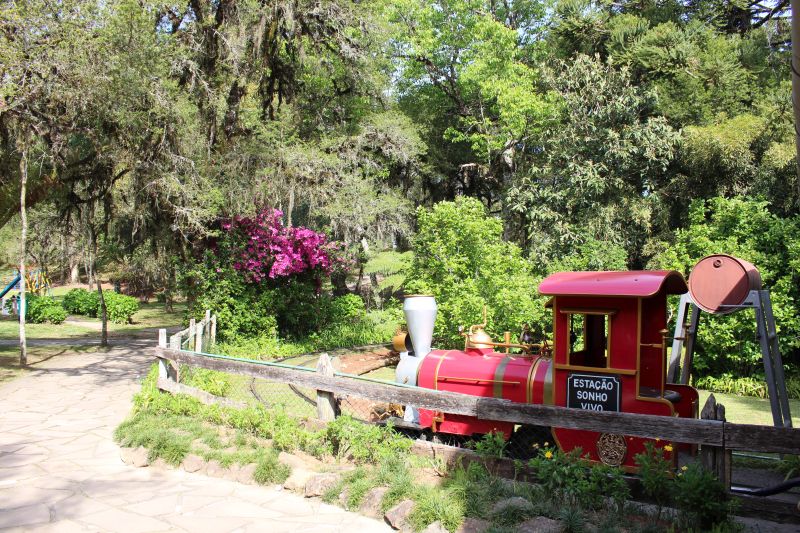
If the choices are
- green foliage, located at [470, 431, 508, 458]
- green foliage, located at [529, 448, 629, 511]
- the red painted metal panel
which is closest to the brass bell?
the red painted metal panel

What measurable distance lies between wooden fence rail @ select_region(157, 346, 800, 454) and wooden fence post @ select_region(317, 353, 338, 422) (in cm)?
6

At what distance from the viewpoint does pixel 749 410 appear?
11.3 meters

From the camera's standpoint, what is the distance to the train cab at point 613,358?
623cm

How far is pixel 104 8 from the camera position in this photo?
45.7 ft

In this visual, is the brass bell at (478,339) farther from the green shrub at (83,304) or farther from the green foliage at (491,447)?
the green shrub at (83,304)

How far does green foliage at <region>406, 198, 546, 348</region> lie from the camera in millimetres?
14172

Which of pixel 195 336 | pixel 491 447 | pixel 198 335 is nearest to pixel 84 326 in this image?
pixel 195 336

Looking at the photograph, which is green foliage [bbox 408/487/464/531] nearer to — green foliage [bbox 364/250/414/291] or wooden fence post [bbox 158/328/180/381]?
wooden fence post [bbox 158/328/180/381]

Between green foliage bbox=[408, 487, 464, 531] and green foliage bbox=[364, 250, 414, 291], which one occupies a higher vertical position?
green foliage bbox=[364, 250, 414, 291]

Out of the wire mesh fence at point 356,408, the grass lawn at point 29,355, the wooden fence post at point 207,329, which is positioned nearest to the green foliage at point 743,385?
the wire mesh fence at point 356,408

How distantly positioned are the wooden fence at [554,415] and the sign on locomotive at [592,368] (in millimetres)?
607

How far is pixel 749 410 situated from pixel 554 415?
734cm

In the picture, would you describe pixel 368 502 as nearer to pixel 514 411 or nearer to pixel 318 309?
pixel 514 411

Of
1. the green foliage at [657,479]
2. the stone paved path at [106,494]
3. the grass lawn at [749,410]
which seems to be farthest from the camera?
the grass lawn at [749,410]
